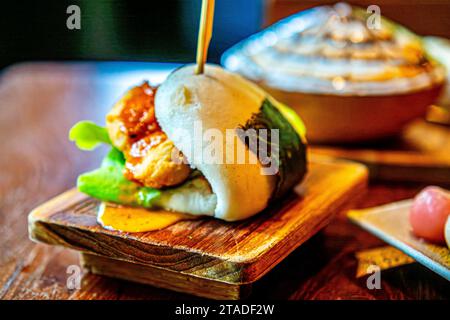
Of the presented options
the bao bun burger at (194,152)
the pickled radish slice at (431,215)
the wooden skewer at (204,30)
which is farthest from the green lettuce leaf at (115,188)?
the pickled radish slice at (431,215)

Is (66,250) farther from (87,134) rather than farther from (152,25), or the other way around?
(152,25)

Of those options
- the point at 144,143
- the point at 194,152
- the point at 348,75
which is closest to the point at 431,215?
the point at 194,152

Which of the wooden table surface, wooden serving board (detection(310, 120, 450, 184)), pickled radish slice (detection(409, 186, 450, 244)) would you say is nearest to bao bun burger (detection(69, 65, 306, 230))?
the wooden table surface

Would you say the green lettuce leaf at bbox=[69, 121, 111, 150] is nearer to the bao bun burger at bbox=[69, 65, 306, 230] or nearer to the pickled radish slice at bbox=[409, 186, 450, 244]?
the bao bun burger at bbox=[69, 65, 306, 230]

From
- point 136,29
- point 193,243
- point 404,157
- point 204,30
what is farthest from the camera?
point 136,29

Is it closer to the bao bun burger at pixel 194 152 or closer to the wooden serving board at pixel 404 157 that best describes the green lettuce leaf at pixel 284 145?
the bao bun burger at pixel 194 152

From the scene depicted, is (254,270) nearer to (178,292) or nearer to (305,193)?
(178,292)

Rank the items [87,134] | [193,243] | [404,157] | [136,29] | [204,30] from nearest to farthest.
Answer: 1. [193,243]
2. [204,30]
3. [87,134]
4. [404,157]
5. [136,29]

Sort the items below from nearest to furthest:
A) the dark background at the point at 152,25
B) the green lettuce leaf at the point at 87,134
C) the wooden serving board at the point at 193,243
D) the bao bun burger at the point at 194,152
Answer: the wooden serving board at the point at 193,243, the bao bun burger at the point at 194,152, the green lettuce leaf at the point at 87,134, the dark background at the point at 152,25
